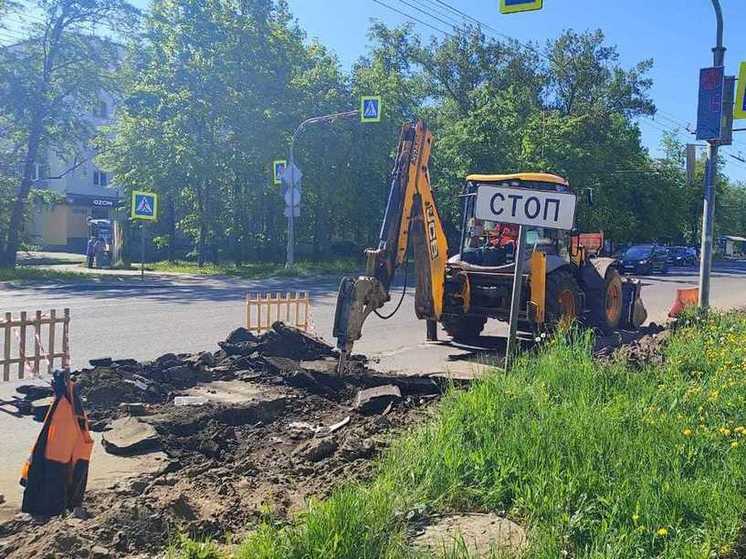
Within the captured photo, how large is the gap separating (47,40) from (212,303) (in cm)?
1742

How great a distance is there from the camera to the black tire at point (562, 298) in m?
10.9

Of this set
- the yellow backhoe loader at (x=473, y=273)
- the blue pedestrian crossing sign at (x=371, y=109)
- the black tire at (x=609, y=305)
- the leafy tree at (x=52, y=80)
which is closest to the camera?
the yellow backhoe loader at (x=473, y=273)

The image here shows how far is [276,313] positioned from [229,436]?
816cm

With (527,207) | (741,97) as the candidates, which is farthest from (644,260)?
(527,207)

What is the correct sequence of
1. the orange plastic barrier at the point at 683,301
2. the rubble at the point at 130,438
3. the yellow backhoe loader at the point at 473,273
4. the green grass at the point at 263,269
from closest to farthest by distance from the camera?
the rubble at the point at 130,438, the yellow backhoe loader at the point at 473,273, the orange plastic barrier at the point at 683,301, the green grass at the point at 263,269

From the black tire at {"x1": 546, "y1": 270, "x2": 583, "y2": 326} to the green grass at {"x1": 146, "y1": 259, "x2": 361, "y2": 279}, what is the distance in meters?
19.9

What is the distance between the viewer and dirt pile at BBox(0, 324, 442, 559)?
393 cm

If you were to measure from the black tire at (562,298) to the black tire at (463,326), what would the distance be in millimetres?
1073

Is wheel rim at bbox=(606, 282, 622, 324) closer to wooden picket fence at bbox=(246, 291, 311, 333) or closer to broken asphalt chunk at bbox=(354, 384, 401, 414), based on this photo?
wooden picket fence at bbox=(246, 291, 311, 333)

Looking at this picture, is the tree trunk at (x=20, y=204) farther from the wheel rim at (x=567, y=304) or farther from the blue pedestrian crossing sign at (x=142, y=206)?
the wheel rim at (x=567, y=304)

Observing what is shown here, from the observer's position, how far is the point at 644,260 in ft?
133

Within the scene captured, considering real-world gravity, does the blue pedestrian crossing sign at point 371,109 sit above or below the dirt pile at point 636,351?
above

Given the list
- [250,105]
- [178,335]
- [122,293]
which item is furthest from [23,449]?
[250,105]

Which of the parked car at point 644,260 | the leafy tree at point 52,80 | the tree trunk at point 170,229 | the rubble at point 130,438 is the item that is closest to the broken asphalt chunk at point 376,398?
the rubble at point 130,438
